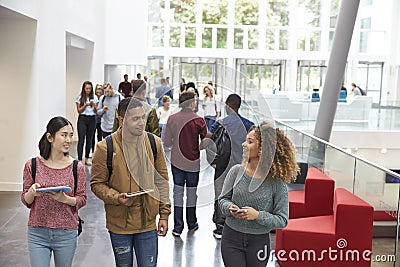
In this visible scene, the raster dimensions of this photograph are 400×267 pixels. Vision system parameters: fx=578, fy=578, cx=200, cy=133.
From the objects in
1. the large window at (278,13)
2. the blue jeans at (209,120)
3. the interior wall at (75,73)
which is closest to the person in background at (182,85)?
the blue jeans at (209,120)

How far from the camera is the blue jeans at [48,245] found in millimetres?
3742

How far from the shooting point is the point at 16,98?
891cm

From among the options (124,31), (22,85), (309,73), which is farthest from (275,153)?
(309,73)

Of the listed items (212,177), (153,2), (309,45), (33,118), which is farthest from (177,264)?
(309,45)

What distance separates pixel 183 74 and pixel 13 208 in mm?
5221

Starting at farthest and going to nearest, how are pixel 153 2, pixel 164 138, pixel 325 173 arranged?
1. pixel 153 2
2. pixel 325 173
3. pixel 164 138

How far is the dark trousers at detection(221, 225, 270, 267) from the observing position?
12.2 feet

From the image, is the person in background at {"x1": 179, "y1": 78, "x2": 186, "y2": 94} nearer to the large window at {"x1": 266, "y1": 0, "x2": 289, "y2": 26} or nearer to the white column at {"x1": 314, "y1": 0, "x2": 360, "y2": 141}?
the white column at {"x1": 314, "y1": 0, "x2": 360, "y2": 141}

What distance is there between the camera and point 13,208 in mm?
7773

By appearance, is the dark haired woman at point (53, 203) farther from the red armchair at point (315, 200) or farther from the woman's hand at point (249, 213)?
the red armchair at point (315, 200)

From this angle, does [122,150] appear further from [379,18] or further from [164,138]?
[379,18]

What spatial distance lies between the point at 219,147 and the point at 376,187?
2159mm

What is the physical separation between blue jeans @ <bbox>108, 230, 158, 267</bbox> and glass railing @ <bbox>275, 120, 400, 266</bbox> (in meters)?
2.50

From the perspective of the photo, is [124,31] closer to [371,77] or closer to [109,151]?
[371,77]
